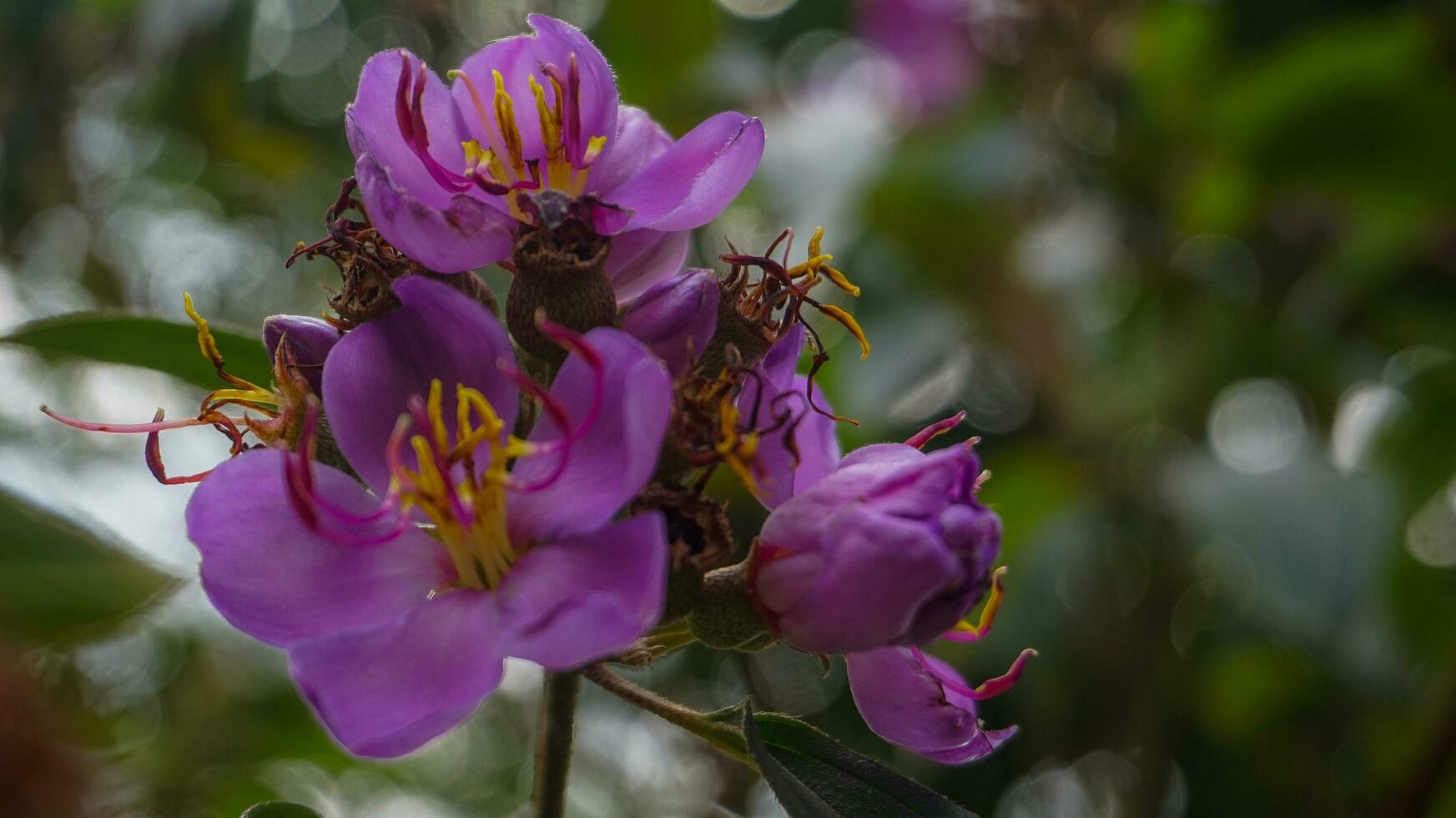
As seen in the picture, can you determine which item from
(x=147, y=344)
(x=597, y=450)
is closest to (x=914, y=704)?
(x=597, y=450)

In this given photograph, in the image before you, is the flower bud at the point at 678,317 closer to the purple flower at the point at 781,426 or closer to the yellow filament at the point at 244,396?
the purple flower at the point at 781,426

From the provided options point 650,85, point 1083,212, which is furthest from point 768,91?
point 1083,212

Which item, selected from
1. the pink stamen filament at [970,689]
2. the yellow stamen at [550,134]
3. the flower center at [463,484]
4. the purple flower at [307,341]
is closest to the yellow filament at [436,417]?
the flower center at [463,484]

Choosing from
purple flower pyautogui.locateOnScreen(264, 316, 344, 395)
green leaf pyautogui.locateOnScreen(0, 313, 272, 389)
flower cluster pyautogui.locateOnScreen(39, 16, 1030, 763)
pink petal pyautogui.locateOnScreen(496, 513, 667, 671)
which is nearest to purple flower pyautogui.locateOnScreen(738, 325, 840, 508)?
flower cluster pyautogui.locateOnScreen(39, 16, 1030, 763)

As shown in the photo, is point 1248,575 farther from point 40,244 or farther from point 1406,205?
point 40,244

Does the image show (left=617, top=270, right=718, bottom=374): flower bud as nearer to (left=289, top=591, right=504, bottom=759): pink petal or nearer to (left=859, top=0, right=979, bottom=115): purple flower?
(left=289, top=591, right=504, bottom=759): pink petal

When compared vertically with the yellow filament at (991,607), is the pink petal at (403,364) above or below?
above
